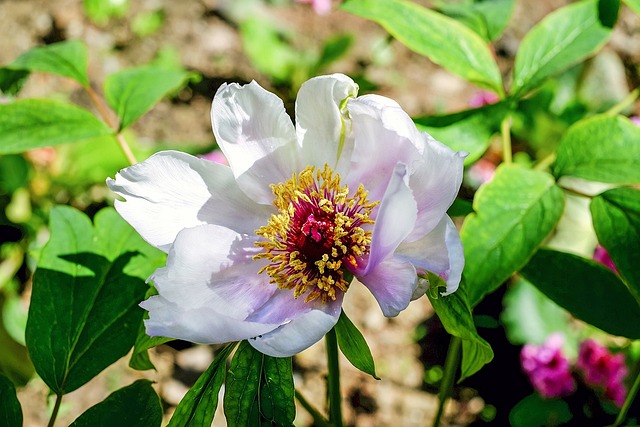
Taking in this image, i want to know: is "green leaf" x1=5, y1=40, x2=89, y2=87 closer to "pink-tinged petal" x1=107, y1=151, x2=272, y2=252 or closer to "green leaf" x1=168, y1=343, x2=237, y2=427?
"pink-tinged petal" x1=107, y1=151, x2=272, y2=252

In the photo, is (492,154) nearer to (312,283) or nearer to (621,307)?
(621,307)

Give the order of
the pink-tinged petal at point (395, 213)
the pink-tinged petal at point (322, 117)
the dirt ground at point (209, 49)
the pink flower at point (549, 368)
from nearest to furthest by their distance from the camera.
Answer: the pink-tinged petal at point (395, 213), the pink-tinged petal at point (322, 117), the pink flower at point (549, 368), the dirt ground at point (209, 49)

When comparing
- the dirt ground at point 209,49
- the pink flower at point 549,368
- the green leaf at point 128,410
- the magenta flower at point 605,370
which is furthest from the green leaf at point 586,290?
the dirt ground at point 209,49

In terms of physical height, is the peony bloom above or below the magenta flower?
above

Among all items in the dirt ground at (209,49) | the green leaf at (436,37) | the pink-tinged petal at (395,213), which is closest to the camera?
the pink-tinged petal at (395,213)

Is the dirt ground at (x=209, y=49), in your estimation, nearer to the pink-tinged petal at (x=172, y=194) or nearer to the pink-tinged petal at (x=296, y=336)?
the pink-tinged petal at (x=172, y=194)

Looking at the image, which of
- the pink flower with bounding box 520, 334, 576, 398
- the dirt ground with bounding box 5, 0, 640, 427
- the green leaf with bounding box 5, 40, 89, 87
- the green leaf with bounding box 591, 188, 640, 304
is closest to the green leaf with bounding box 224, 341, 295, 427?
the green leaf with bounding box 591, 188, 640, 304

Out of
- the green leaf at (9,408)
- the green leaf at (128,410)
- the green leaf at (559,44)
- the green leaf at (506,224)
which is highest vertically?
the green leaf at (559,44)
